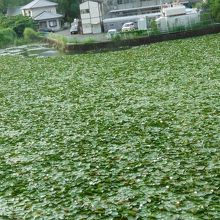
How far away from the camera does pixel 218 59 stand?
45.1 ft

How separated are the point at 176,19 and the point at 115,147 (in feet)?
67.6

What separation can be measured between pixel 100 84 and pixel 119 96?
2.03m

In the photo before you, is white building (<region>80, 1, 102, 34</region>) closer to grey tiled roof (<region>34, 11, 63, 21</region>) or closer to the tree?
grey tiled roof (<region>34, 11, 63, 21</region>)

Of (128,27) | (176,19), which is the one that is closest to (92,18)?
(128,27)

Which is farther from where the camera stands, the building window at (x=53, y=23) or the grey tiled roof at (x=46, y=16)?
the building window at (x=53, y=23)

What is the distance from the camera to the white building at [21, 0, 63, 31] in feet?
152

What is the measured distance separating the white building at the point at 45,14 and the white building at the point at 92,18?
1138cm

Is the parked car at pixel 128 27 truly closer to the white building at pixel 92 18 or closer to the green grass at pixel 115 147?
the white building at pixel 92 18

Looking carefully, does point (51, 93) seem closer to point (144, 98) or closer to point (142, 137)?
point (144, 98)

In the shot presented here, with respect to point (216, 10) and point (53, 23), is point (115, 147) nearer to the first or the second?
point (216, 10)

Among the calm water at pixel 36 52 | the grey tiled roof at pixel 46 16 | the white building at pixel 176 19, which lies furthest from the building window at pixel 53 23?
the white building at pixel 176 19

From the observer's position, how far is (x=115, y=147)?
22.4 ft

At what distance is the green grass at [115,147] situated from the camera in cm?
493

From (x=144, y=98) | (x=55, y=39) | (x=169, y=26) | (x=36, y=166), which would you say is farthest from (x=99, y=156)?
(x=55, y=39)
